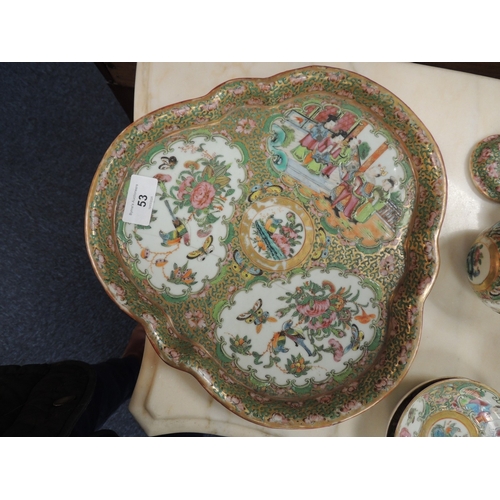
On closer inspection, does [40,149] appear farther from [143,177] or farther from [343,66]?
[343,66]

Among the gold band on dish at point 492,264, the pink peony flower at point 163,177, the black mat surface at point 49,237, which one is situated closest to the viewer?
the gold band on dish at point 492,264

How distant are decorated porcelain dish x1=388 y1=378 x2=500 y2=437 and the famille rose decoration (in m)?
0.21

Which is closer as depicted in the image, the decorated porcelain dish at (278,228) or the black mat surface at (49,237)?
the decorated porcelain dish at (278,228)

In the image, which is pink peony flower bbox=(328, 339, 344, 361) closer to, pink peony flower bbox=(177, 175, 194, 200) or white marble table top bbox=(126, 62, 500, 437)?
white marble table top bbox=(126, 62, 500, 437)

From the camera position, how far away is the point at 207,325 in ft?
3.00

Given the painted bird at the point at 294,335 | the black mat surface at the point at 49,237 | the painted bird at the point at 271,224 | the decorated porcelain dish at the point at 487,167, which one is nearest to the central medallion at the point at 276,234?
the painted bird at the point at 271,224

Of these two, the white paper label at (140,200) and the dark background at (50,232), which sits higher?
the white paper label at (140,200)

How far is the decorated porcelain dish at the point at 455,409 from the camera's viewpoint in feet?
2.88

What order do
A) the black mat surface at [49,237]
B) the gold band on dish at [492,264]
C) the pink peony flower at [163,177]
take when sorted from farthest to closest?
the black mat surface at [49,237], the pink peony flower at [163,177], the gold band on dish at [492,264]

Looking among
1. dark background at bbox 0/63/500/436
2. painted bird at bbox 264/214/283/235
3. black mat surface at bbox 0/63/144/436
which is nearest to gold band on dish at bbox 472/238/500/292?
painted bird at bbox 264/214/283/235

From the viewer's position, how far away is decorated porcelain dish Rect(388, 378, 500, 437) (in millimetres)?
878

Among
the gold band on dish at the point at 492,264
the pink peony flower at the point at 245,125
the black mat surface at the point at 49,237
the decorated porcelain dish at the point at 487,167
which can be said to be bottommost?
the black mat surface at the point at 49,237

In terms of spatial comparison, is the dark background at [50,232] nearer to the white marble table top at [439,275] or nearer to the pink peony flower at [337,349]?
the white marble table top at [439,275]

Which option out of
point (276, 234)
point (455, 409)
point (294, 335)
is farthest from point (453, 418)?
point (276, 234)
